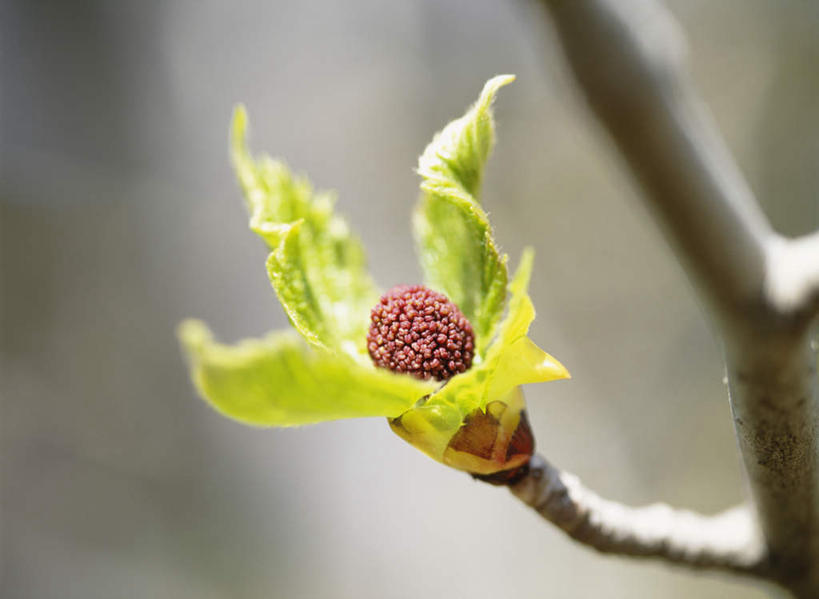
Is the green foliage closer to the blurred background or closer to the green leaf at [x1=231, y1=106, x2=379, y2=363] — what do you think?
the green leaf at [x1=231, y1=106, x2=379, y2=363]

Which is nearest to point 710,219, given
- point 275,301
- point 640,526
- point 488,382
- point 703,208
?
point 703,208

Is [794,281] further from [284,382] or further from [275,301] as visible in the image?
[275,301]

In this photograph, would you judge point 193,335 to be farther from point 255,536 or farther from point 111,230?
point 111,230

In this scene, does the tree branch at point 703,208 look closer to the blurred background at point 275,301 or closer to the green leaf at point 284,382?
the green leaf at point 284,382

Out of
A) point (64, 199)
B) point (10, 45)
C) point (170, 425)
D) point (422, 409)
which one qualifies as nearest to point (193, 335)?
point (422, 409)

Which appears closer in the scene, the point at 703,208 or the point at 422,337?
the point at 703,208

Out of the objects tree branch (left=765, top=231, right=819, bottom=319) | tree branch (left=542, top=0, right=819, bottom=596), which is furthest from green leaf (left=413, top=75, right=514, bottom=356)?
tree branch (left=765, top=231, right=819, bottom=319)
